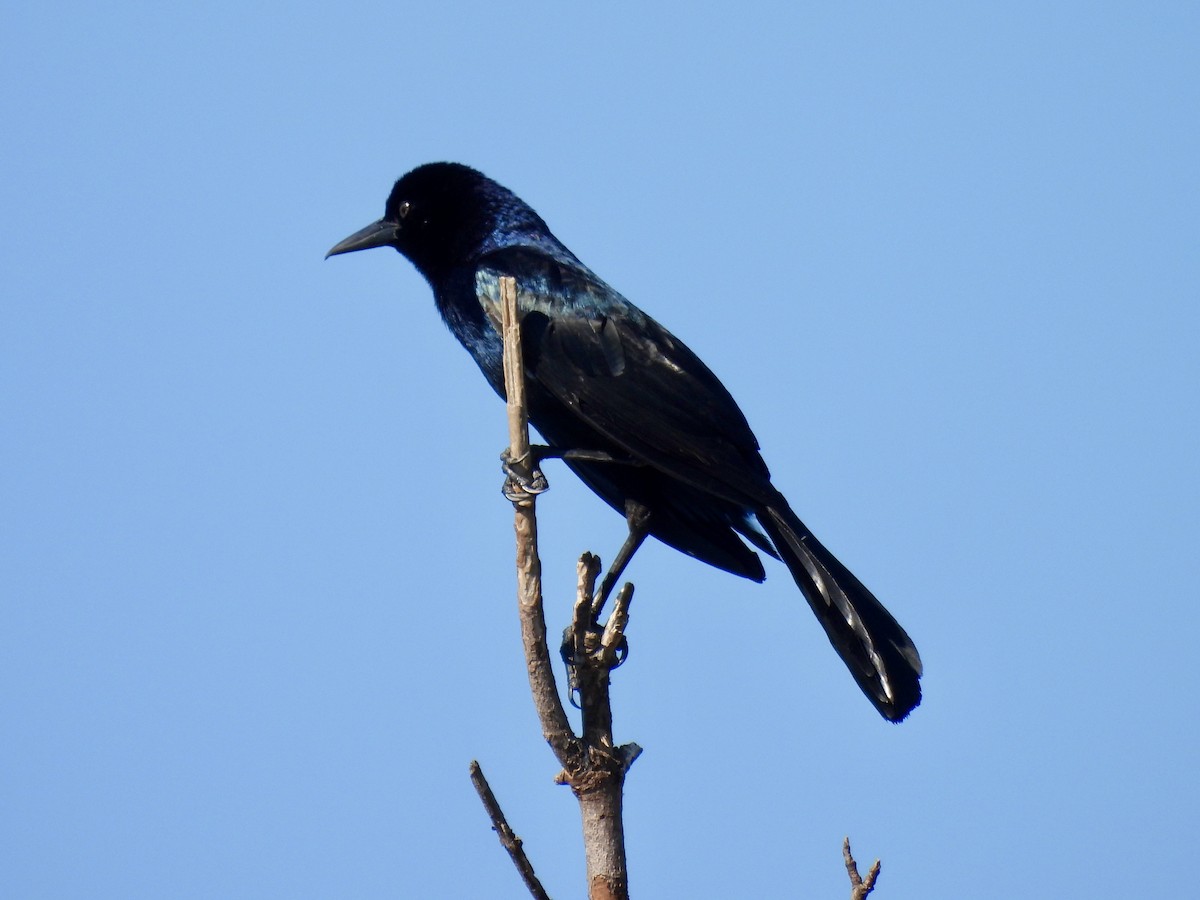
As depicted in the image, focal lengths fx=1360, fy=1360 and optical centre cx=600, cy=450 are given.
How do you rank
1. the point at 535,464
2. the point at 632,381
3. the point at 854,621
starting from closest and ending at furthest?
the point at 535,464, the point at 854,621, the point at 632,381

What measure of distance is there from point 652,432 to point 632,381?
0.96ft

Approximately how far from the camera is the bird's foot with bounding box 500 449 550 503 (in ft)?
14.1

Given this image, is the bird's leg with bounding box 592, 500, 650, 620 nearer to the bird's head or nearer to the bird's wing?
the bird's wing

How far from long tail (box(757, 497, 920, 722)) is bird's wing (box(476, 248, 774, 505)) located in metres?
0.22

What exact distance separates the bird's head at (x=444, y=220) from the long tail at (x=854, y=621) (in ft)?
7.48

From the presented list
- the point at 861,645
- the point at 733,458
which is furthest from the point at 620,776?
the point at 733,458

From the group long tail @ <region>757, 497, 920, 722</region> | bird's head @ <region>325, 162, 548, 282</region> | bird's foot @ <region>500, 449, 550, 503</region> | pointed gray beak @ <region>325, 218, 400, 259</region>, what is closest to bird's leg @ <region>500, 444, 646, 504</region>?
bird's foot @ <region>500, 449, 550, 503</region>

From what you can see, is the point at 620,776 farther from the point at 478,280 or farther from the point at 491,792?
the point at 478,280

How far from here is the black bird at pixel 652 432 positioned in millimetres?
5309

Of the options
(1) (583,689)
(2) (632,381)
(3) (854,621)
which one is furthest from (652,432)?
(1) (583,689)

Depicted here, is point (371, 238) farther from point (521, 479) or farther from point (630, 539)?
point (521, 479)

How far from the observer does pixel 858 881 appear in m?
3.35

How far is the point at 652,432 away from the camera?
5.68 metres

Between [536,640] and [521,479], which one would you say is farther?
[521,479]
